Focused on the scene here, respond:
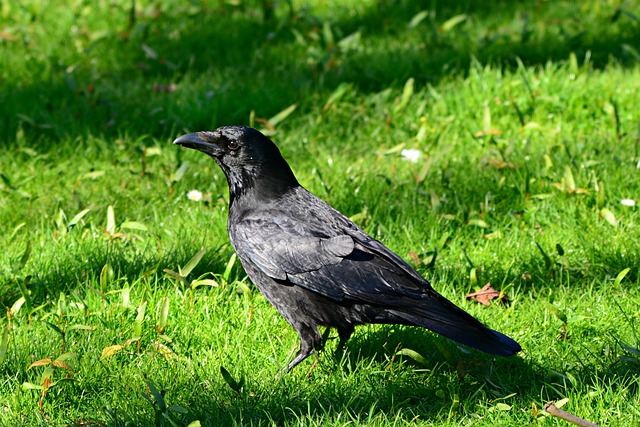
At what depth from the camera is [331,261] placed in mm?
3770

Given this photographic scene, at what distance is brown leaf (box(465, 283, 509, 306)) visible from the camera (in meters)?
4.23

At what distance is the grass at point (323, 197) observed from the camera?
355 cm

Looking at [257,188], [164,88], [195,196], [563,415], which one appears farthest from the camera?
[164,88]

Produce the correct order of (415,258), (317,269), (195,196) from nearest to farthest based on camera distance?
(317,269)
(415,258)
(195,196)

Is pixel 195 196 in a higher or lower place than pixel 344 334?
higher

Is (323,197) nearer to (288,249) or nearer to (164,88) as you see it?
(288,249)

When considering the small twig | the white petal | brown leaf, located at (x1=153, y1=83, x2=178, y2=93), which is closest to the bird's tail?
the small twig

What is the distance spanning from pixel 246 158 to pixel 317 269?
0.79 metres

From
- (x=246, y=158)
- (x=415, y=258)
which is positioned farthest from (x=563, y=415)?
(x=246, y=158)

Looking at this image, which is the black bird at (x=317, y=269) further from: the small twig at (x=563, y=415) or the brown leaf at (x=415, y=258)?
the brown leaf at (x=415, y=258)

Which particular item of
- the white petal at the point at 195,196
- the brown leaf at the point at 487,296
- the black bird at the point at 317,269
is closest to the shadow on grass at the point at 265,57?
the white petal at the point at 195,196

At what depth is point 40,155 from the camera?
18.9 feet

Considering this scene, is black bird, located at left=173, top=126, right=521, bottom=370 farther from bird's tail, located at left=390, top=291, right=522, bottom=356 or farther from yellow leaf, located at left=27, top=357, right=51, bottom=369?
yellow leaf, located at left=27, top=357, right=51, bottom=369

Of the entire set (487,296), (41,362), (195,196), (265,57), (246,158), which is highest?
(246,158)
